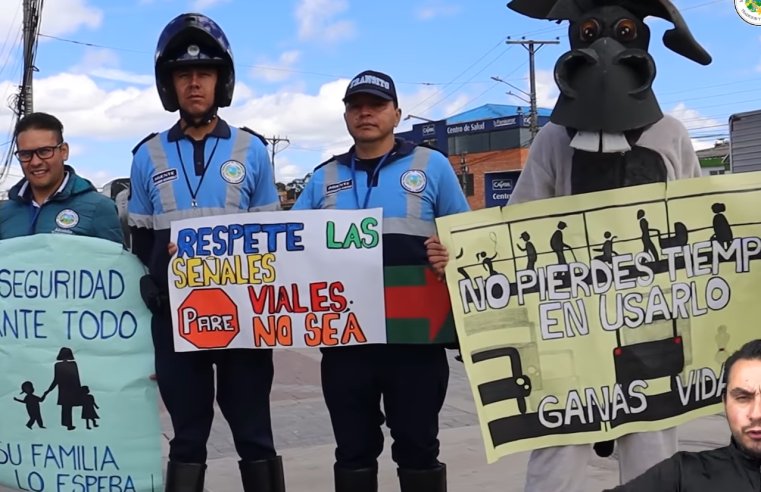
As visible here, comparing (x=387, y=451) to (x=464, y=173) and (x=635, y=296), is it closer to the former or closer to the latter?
(x=635, y=296)

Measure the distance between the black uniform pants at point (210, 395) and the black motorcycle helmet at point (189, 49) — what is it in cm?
96

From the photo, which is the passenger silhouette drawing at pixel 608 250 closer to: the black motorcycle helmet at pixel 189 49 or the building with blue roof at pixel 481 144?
the black motorcycle helmet at pixel 189 49

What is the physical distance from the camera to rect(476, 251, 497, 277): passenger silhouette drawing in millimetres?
2977

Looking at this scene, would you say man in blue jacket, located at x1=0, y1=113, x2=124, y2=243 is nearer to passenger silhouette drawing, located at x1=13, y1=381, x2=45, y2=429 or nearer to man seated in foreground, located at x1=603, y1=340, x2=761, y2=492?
passenger silhouette drawing, located at x1=13, y1=381, x2=45, y2=429

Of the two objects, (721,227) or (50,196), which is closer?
(721,227)

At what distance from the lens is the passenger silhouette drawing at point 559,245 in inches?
115

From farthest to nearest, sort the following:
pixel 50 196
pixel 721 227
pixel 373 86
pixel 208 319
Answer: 1. pixel 50 196
2. pixel 208 319
3. pixel 373 86
4. pixel 721 227

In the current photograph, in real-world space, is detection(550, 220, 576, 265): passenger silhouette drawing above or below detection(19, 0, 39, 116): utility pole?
below

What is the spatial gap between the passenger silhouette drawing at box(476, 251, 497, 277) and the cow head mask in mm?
535

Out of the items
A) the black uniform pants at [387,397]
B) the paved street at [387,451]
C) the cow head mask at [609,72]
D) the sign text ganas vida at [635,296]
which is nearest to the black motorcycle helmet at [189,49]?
the black uniform pants at [387,397]

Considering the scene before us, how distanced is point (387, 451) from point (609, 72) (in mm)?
3285

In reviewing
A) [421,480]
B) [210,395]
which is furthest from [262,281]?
[421,480]

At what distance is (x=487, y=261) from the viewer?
118 inches

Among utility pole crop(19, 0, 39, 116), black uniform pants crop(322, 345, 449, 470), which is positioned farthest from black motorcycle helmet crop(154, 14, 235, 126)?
utility pole crop(19, 0, 39, 116)
